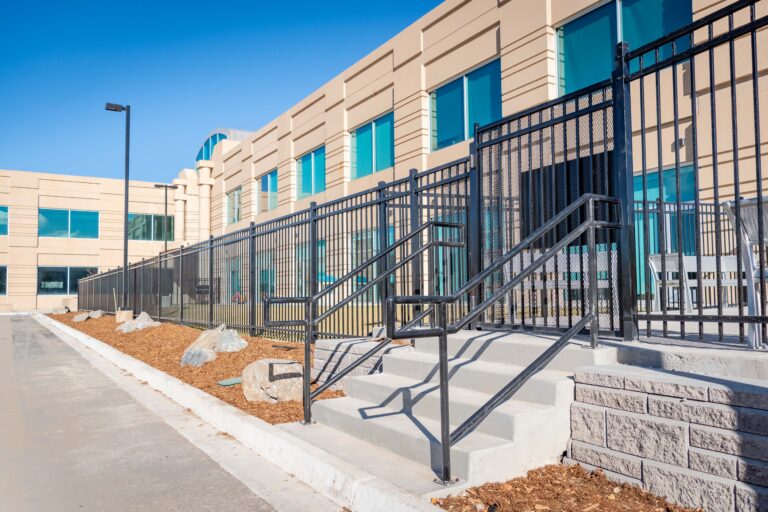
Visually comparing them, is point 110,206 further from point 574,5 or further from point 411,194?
point 411,194

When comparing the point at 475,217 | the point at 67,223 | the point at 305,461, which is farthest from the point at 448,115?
the point at 67,223

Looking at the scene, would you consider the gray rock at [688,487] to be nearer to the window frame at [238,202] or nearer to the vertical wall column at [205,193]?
the window frame at [238,202]

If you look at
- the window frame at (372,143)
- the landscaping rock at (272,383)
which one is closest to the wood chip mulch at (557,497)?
the landscaping rock at (272,383)

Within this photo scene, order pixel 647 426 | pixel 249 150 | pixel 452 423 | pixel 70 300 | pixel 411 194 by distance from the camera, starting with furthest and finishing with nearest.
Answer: pixel 70 300
pixel 249 150
pixel 411 194
pixel 452 423
pixel 647 426

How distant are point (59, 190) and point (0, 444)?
152 feet

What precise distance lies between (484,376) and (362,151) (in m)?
20.5

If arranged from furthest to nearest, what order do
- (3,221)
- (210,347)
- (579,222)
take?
(3,221), (210,347), (579,222)

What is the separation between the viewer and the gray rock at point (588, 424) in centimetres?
405

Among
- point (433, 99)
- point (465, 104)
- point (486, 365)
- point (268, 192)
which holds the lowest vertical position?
point (486, 365)

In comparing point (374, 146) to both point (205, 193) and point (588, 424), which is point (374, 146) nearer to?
point (588, 424)

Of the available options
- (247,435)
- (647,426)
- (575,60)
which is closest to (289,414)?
(247,435)

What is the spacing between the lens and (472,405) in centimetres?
457

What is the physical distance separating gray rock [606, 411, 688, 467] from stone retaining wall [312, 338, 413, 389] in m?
2.88

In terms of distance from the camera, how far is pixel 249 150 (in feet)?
117
